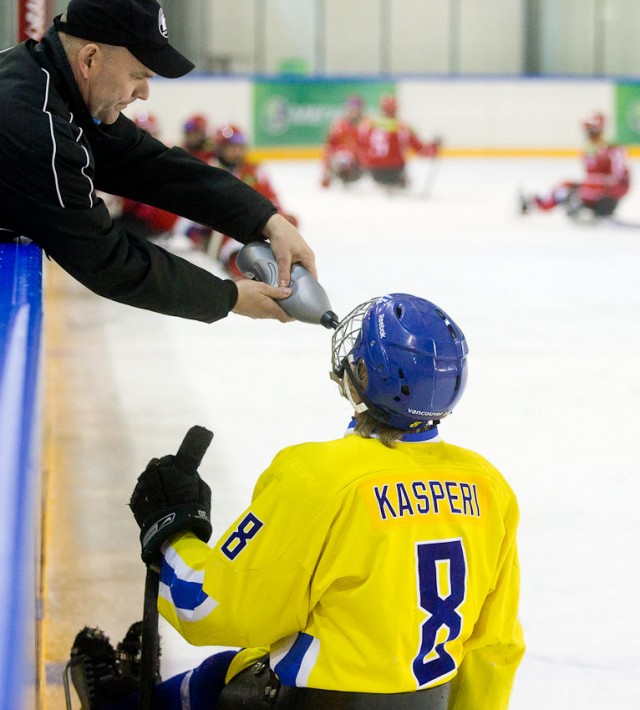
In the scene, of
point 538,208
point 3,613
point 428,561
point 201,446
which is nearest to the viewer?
point 3,613

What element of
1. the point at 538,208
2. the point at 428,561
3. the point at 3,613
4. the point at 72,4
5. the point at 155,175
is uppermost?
the point at 72,4

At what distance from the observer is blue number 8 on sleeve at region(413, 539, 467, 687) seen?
66.4 inches

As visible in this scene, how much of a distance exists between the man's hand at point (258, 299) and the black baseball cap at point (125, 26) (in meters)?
0.42

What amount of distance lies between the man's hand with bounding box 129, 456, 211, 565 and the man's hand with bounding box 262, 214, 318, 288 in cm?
54

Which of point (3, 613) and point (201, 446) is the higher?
point (3, 613)

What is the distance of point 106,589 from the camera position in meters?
3.11

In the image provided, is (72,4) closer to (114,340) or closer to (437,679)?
(437,679)

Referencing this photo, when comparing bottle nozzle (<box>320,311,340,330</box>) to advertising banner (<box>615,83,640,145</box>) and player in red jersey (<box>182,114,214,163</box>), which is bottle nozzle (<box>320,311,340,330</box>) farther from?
advertising banner (<box>615,83,640,145</box>)

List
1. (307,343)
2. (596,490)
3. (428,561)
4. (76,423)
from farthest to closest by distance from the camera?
1. (307,343)
2. (76,423)
3. (596,490)
4. (428,561)

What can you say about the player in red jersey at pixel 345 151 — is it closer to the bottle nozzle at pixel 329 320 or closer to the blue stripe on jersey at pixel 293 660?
the bottle nozzle at pixel 329 320

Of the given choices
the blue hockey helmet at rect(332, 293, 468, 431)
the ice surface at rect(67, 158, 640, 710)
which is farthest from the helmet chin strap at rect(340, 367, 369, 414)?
the ice surface at rect(67, 158, 640, 710)

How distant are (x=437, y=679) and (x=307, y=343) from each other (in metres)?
4.42

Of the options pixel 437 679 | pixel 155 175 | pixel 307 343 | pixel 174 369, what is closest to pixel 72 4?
pixel 155 175

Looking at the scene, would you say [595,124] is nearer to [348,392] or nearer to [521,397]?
[521,397]
